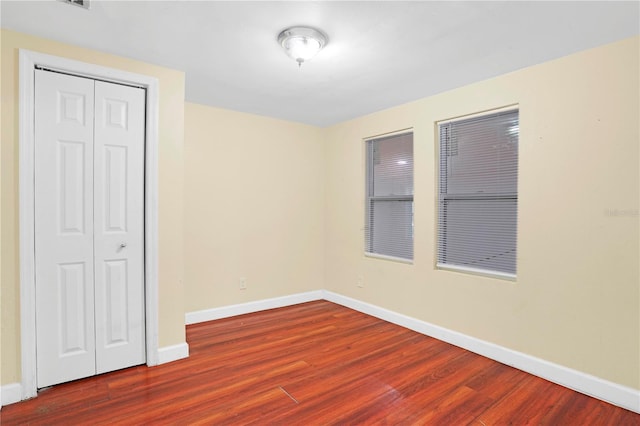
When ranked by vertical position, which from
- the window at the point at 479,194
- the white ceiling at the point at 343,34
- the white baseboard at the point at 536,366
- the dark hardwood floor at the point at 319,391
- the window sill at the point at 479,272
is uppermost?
the white ceiling at the point at 343,34

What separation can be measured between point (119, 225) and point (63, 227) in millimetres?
349

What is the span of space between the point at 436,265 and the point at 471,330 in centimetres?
67

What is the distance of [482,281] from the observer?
3.00 meters

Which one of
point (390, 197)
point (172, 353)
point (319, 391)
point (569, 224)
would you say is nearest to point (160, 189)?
point (172, 353)

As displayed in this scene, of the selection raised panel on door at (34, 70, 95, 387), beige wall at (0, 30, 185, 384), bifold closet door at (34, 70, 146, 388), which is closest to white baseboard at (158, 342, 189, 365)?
beige wall at (0, 30, 185, 384)

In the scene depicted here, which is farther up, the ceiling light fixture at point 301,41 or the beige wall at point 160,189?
the ceiling light fixture at point 301,41

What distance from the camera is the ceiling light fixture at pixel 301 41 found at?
2145mm

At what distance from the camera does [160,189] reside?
9.13 ft

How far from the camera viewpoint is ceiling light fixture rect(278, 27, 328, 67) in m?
2.14

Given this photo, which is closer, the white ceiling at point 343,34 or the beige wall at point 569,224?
the white ceiling at point 343,34

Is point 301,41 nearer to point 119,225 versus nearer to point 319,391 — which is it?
point 119,225

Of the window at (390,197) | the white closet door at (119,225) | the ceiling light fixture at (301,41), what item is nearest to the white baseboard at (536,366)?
the window at (390,197)

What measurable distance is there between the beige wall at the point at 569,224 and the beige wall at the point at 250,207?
1798 mm

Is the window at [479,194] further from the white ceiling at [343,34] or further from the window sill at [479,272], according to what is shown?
the white ceiling at [343,34]
